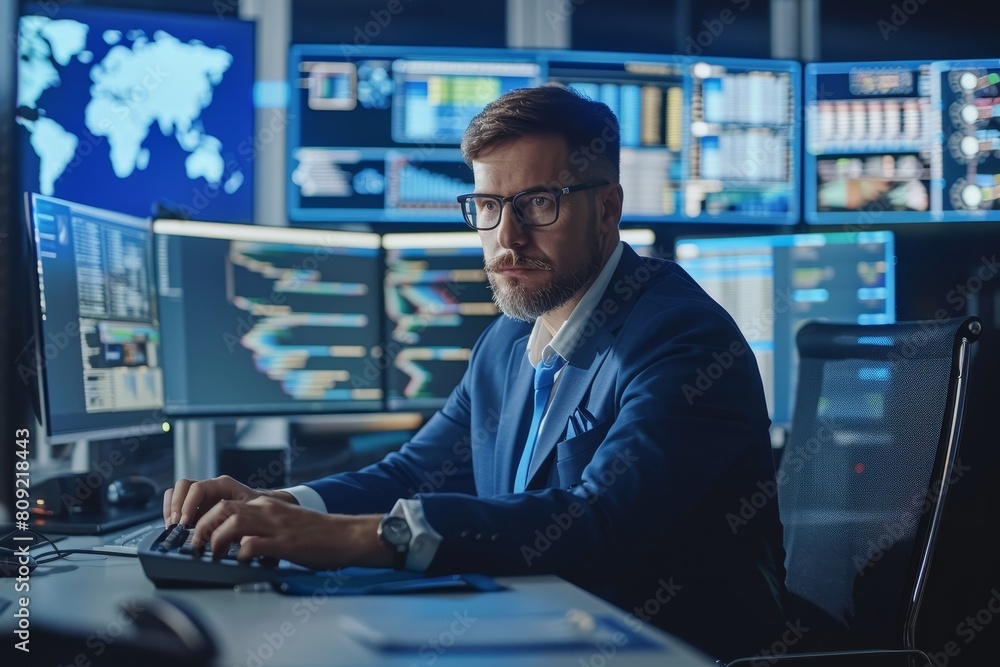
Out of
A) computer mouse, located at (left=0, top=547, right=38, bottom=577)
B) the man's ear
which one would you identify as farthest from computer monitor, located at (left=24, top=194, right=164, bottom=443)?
the man's ear

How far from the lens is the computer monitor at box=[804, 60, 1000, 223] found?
2.70 metres

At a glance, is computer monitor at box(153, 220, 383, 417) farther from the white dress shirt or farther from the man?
the white dress shirt

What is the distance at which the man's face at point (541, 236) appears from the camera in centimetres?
141

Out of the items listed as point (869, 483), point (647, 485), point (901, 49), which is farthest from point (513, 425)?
point (901, 49)

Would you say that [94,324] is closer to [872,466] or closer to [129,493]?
[129,493]

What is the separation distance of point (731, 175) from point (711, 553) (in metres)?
1.73

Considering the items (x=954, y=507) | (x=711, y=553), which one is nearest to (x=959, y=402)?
(x=711, y=553)

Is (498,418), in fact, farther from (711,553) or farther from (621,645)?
(621,645)

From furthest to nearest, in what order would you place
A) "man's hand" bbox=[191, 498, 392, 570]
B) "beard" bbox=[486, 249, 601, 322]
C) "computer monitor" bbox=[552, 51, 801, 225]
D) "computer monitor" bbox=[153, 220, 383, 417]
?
"computer monitor" bbox=[552, 51, 801, 225], "computer monitor" bbox=[153, 220, 383, 417], "beard" bbox=[486, 249, 601, 322], "man's hand" bbox=[191, 498, 392, 570]

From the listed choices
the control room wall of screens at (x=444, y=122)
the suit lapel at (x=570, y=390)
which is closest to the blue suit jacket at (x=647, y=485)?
the suit lapel at (x=570, y=390)

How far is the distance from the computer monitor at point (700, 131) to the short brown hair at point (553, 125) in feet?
3.84

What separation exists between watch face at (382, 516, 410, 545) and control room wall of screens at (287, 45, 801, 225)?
5.62ft

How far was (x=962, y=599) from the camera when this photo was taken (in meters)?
2.26

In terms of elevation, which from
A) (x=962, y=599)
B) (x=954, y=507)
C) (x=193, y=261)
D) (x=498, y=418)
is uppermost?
(x=193, y=261)
